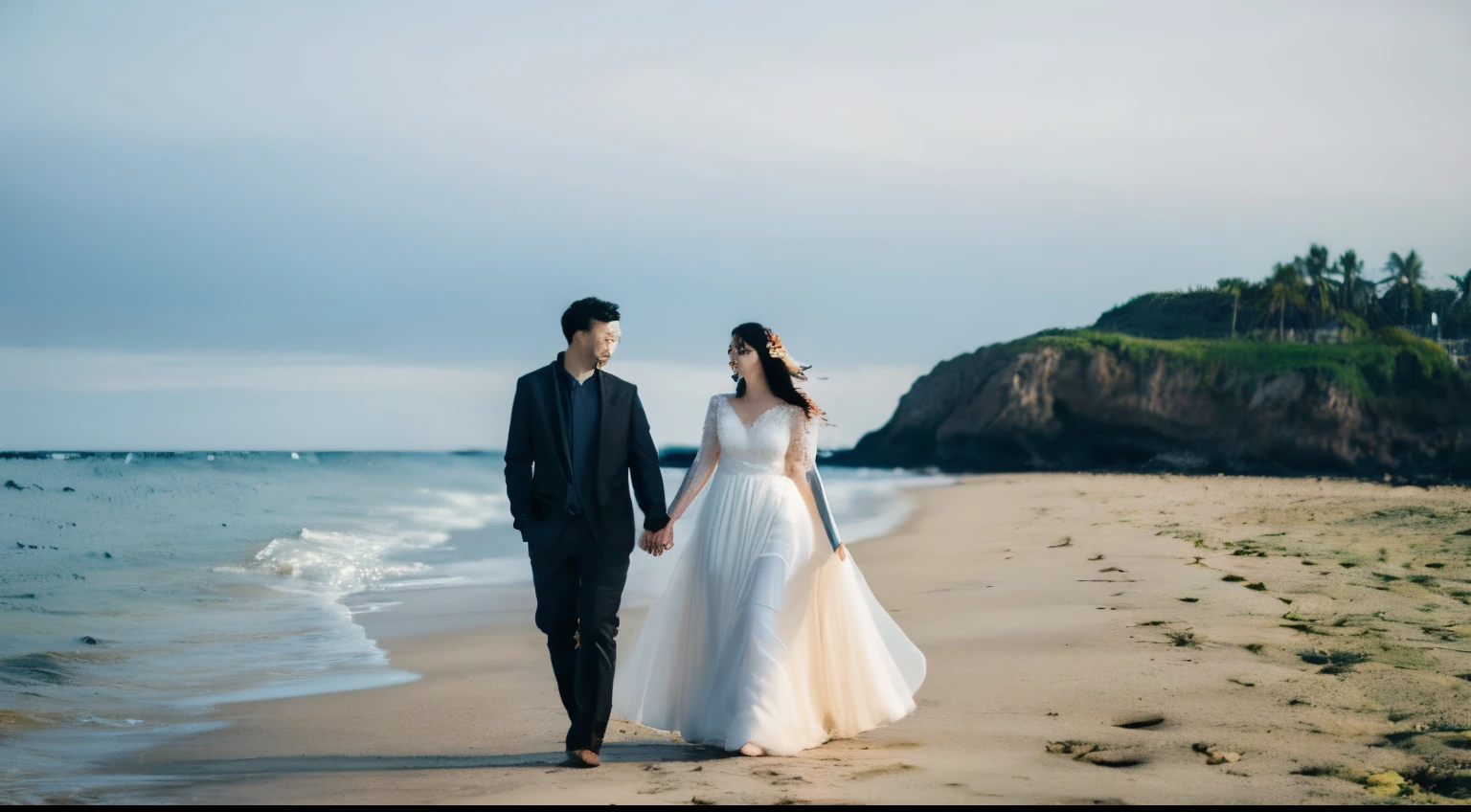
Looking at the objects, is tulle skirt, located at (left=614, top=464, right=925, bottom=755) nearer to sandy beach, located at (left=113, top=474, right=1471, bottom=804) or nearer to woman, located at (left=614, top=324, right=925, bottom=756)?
woman, located at (left=614, top=324, right=925, bottom=756)

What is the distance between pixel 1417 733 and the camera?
4828mm

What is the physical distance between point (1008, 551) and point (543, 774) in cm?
929

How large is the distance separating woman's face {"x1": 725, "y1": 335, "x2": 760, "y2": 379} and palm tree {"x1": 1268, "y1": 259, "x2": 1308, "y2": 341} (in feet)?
186

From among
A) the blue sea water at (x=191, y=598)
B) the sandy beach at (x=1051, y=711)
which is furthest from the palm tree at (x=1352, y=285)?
the sandy beach at (x=1051, y=711)

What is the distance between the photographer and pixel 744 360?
5.76m

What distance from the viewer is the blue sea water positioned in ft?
21.8

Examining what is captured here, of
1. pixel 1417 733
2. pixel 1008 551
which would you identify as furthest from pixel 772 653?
pixel 1008 551

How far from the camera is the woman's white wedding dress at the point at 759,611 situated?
5398 mm

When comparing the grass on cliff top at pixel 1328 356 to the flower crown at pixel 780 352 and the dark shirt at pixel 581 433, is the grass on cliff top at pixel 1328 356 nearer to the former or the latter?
the flower crown at pixel 780 352

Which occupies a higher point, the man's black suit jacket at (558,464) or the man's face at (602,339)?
the man's face at (602,339)

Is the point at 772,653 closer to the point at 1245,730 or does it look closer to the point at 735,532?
the point at 735,532

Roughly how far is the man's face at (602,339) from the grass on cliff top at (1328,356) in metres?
47.8

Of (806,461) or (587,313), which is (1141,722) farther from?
(587,313)

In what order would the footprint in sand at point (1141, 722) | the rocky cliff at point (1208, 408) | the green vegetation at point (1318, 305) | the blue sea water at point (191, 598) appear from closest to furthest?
the footprint in sand at point (1141, 722) → the blue sea water at point (191, 598) → the rocky cliff at point (1208, 408) → the green vegetation at point (1318, 305)
